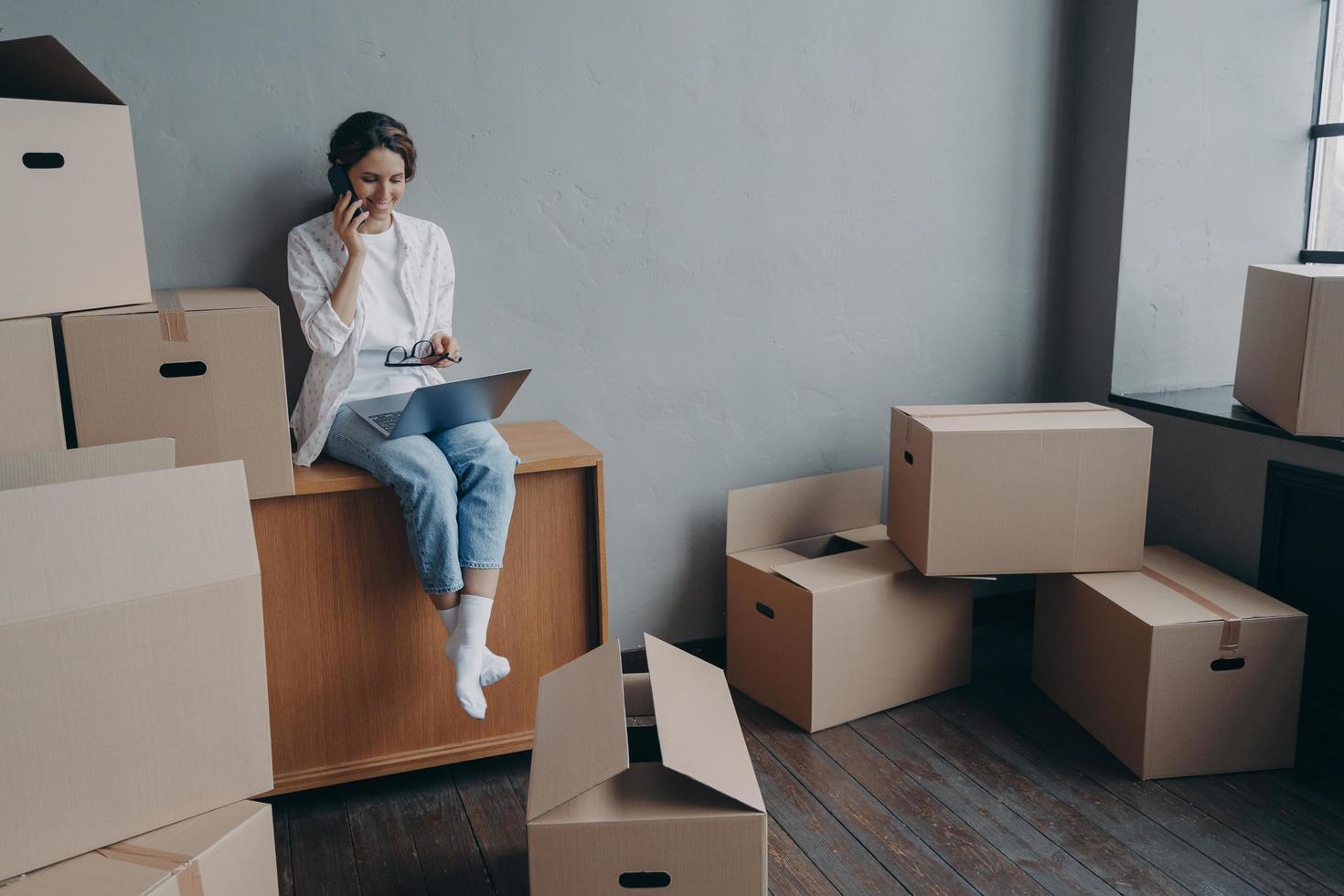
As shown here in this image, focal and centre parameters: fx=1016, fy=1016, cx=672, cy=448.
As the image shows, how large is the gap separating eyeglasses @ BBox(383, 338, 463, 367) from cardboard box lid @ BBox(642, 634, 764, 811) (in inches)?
28.5

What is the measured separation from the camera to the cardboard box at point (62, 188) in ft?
5.18

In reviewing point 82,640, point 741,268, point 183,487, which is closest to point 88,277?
point 183,487

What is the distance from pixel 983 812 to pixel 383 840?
1139 millimetres

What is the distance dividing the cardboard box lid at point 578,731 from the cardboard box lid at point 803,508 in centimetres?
78

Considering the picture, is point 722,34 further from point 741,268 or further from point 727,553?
point 727,553

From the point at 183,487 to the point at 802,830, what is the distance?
1248mm

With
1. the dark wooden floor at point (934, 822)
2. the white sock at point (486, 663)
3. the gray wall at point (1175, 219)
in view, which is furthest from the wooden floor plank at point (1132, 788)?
the white sock at point (486, 663)

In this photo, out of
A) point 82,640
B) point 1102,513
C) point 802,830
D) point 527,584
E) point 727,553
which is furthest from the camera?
point 727,553

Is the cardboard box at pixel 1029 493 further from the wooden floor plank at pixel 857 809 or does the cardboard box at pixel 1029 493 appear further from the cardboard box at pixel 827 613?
the wooden floor plank at pixel 857 809

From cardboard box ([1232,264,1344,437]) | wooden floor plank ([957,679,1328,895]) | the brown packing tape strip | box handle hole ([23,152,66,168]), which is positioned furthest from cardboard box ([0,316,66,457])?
cardboard box ([1232,264,1344,437])

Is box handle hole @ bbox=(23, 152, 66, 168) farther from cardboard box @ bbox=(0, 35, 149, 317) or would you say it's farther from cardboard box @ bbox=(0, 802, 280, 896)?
cardboard box @ bbox=(0, 802, 280, 896)

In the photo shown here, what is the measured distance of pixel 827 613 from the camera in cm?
222

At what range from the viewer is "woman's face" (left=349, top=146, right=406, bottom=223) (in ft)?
6.38

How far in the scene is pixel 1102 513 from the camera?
222cm
